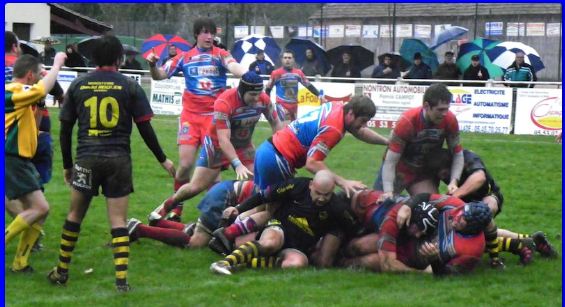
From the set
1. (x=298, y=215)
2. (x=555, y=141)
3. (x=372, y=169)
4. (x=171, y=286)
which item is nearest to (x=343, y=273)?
(x=298, y=215)

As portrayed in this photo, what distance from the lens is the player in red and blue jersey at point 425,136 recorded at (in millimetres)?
7598

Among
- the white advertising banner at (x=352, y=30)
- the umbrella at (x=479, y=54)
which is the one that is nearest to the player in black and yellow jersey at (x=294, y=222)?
the umbrella at (x=479, y=54)

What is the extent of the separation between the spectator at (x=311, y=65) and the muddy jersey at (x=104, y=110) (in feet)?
52.8

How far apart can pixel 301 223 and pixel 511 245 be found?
1687mm

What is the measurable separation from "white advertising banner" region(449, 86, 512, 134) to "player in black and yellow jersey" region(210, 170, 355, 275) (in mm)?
11992

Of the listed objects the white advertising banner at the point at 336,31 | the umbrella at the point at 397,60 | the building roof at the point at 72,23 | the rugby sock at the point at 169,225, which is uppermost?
the building roof at the point at 72,23

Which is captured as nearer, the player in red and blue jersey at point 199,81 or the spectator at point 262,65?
the player in red and blue jersey at point 199,81

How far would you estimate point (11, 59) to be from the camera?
8.37 metres

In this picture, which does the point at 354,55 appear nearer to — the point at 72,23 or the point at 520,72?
the point at 520,72

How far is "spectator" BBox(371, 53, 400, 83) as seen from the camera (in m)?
21.6

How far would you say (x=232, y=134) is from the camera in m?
9.22

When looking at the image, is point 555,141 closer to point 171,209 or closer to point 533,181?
point 533,181

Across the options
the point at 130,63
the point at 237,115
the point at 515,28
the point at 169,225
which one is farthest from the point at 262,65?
the point at 169,225

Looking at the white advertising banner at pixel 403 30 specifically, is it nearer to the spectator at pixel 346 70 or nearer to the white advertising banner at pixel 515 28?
the white advertising banner at pixel 515 28
